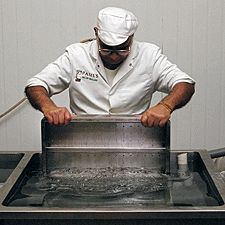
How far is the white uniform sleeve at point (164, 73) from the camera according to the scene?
192cm

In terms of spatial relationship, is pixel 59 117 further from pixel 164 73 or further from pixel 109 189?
pixel 164 73

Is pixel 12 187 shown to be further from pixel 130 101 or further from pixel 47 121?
pixel 130 101

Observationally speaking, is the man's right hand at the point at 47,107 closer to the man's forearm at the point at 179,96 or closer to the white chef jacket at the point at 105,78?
the white chef jacket at the point at 105,78

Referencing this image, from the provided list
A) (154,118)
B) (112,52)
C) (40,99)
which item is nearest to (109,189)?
(154,118)

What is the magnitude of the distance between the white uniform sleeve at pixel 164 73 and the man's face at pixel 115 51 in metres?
0.17

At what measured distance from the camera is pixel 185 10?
2.72m

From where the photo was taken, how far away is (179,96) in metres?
1.78

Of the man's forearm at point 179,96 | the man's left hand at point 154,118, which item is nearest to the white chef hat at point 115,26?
the man's forearm at point 179,96

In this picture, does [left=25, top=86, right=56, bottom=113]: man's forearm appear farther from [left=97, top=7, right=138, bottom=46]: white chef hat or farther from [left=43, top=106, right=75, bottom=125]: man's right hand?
[left=97, top=7, right=138, bottom=46]: white chef hat

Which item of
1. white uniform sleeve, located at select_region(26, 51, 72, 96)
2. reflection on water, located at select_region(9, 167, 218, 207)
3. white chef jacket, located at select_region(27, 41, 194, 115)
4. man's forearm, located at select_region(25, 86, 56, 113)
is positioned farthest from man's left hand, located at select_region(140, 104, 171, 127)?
white uniform sleeve, located at select_region(26, 51, 72, 96)

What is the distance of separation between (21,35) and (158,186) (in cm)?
159

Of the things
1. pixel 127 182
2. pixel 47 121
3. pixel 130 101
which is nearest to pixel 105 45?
pixel 130 101

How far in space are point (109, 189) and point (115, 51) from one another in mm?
623

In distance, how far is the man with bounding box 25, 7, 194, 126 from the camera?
185 cm
